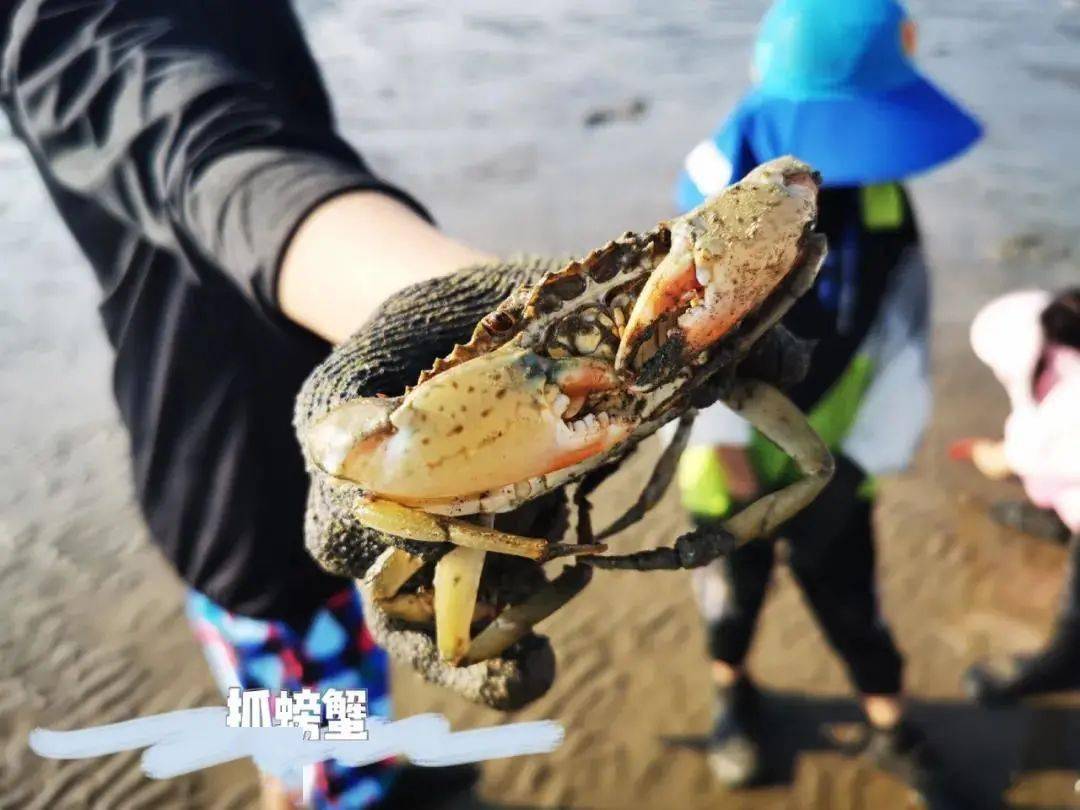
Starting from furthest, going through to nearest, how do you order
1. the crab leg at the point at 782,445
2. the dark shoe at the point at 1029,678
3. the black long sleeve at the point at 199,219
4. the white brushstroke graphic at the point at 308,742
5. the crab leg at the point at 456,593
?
the dark shoe at the point at 1029,678 → the black long sleeve at the point at 199,219 → the white brushstroke graphic at the point at 308,742 → the crab leg at the point at 782,445 → the crab leg at the point at 456,593

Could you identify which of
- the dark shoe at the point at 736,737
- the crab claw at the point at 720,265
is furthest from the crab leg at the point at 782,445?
the dark shoe at the point at 736,737

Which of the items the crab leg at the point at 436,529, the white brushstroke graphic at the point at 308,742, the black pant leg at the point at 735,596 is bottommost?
the black pant leg at the point at 735,596

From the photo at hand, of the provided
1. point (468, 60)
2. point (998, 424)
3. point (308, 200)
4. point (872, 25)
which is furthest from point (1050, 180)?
point (308, 200)

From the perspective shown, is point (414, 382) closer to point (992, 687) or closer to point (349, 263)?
point (349, 263)

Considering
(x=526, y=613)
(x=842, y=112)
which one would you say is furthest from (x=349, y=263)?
(x=842, y=112)

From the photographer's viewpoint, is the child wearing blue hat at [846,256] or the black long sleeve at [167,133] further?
the child wearing blue hat at [846,256]

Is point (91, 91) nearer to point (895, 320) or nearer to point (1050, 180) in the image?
point (895, 320)

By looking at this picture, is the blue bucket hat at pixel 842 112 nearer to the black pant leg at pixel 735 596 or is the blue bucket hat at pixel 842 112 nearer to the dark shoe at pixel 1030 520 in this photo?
the black pant leg at pixel 735 596
